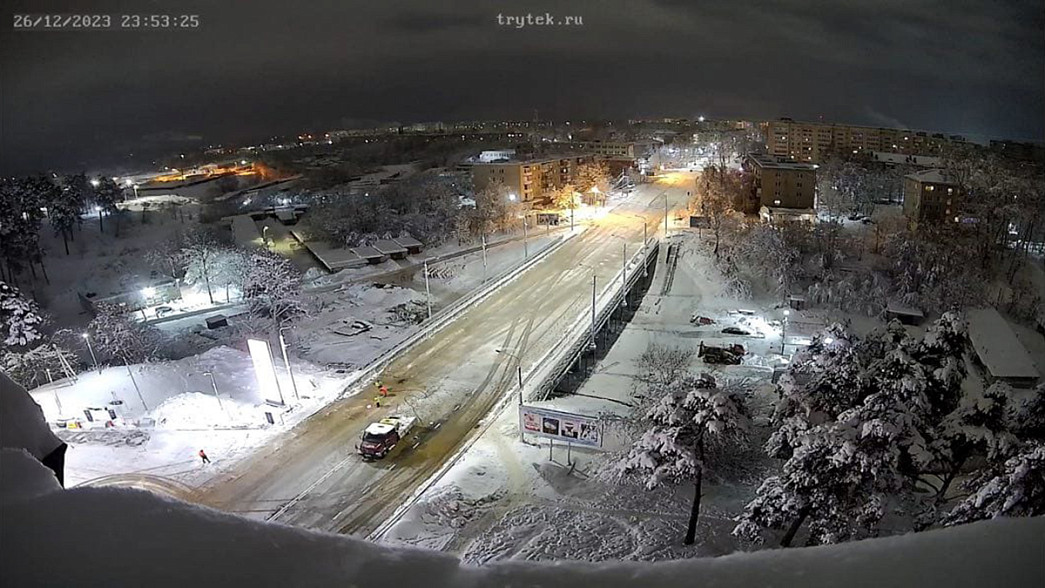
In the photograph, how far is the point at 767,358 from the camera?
50.3 feet

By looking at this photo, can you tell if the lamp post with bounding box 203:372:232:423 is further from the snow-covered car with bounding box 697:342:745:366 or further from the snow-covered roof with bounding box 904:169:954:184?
the snow-covered roof with bounding box 904:169:954:184

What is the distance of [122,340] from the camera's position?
628 inches

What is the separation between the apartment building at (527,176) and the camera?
3394cm

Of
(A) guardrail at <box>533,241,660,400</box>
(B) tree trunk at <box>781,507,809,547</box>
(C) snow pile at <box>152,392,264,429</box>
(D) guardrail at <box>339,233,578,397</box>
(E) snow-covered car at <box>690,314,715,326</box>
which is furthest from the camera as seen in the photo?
(E) snow-covered car at <box>690,314,715,326</box>

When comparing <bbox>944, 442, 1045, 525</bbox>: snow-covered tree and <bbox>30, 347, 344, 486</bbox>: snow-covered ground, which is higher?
<bbox>944, 442, 1045, 525</bbox>: snow-covered tree

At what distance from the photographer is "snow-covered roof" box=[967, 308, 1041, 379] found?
14203 mm

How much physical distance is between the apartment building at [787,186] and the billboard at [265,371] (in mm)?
24586

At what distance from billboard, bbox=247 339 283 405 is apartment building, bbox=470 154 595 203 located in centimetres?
2345

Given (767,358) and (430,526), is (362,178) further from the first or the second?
(430,526)

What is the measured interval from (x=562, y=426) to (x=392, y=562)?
841 centimetres

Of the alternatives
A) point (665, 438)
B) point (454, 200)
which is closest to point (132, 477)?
point (665, 438)

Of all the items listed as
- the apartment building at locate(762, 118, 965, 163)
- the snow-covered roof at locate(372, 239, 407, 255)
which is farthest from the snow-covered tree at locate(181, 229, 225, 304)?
the apartment building at locate(762, 118, 965, 163)

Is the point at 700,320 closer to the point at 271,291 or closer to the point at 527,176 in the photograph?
the point at 271,291

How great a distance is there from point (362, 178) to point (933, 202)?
37.3 meters
